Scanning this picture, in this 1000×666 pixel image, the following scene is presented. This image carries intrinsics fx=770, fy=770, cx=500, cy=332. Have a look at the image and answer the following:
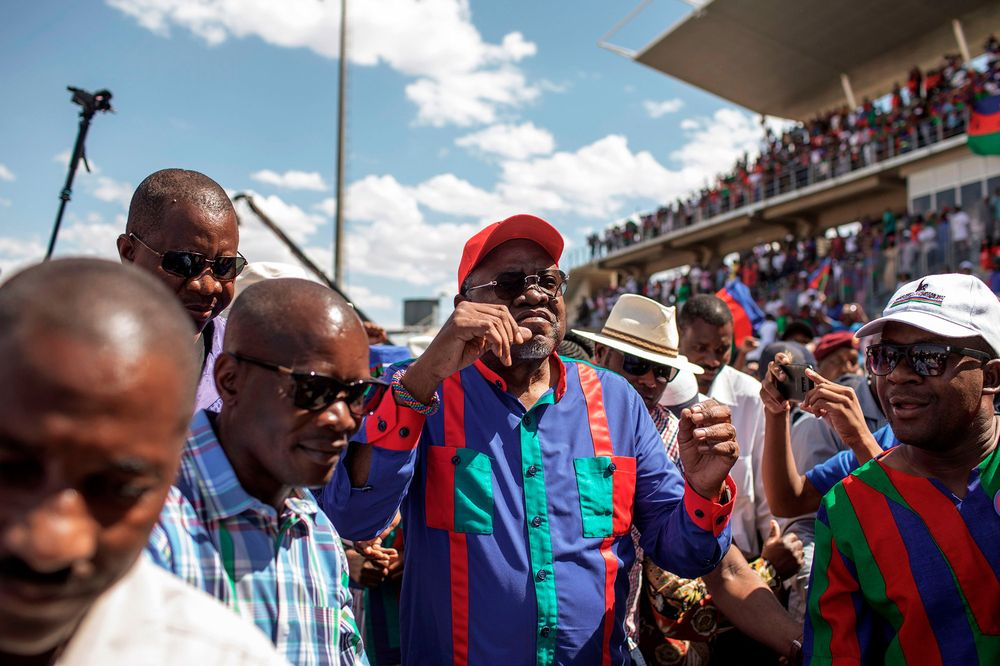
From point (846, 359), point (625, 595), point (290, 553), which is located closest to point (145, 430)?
point (290, 553)

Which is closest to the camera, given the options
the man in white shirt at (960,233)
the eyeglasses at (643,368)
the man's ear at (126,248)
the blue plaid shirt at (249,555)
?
the blue plaid shirt at (249,555)

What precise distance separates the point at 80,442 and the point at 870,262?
17.9 metres

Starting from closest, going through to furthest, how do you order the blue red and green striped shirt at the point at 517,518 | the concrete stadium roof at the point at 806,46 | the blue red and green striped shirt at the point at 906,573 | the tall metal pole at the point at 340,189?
the blue red and green striped shirt at the point at 906,573, the blue red and green striped shirt at the point at 517,518, the tall metal pole at the point at 340,189, the concrete stadium roof at the point at 806,46

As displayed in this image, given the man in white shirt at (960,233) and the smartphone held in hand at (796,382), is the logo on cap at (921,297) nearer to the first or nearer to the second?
→ the smartphone held in hand at (796,382)

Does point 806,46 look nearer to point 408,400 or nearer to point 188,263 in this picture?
point 188,263

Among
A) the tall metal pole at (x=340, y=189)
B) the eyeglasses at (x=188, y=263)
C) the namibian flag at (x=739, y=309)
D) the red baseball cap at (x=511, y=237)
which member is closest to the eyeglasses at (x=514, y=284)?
the red baseball cap at (x=511, y=237)

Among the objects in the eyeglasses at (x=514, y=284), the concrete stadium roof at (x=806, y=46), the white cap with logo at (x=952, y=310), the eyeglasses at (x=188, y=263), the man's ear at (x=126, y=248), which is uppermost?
the concrete stadium roof at (x=806, y=46)

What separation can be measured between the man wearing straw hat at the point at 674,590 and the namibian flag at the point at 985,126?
20167mm

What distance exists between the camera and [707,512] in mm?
2346

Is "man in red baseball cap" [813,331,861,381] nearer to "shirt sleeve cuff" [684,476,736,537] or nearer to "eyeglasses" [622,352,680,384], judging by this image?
"eyeglasses" [622,352,680,384]

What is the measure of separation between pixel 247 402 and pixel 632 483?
53.5 inches

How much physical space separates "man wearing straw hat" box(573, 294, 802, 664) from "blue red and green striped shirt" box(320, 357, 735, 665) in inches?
8.8

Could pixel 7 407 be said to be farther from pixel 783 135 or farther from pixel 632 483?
pixel 783 135

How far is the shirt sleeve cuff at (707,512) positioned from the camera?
7.67 feet
